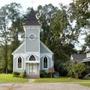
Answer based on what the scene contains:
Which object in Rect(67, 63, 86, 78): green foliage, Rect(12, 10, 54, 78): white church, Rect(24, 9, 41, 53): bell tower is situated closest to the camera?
Rect(67, 63, 86, 78): green foliage

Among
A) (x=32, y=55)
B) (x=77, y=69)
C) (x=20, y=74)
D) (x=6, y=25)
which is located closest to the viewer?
(x=77, y=69)

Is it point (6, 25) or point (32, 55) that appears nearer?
point (32, 55)

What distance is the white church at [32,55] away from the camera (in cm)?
6519

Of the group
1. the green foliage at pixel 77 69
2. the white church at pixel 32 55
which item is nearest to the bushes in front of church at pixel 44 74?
the white church at pixel 32 55

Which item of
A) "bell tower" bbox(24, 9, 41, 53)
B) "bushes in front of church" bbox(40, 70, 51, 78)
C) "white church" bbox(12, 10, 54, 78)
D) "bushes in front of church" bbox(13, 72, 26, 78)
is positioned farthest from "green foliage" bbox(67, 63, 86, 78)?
"bell tower" bbox(24, 9, 41, 53)

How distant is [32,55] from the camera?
65.4m

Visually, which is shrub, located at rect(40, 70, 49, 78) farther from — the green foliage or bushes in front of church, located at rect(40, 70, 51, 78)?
the green foliage

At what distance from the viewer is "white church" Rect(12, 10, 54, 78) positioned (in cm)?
6519

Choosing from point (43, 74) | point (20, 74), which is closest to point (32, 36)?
point (43, 74)

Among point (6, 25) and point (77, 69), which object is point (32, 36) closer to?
point (77, 69)

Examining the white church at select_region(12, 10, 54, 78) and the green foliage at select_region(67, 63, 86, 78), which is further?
the white church at select_region(12, 10, 54, 78)

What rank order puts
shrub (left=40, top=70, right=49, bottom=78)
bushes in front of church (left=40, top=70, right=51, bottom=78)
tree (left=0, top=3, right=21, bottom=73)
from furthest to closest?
tree (left=0, top=3, right=21, bottom=73) → shrub (left=40, top=70, right=49, bottom=78) → bushes in front of church (left=40, top=70, right=51, bottom=78)

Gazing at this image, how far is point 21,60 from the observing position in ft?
216

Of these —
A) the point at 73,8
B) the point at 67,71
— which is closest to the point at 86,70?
the point at 67,71
